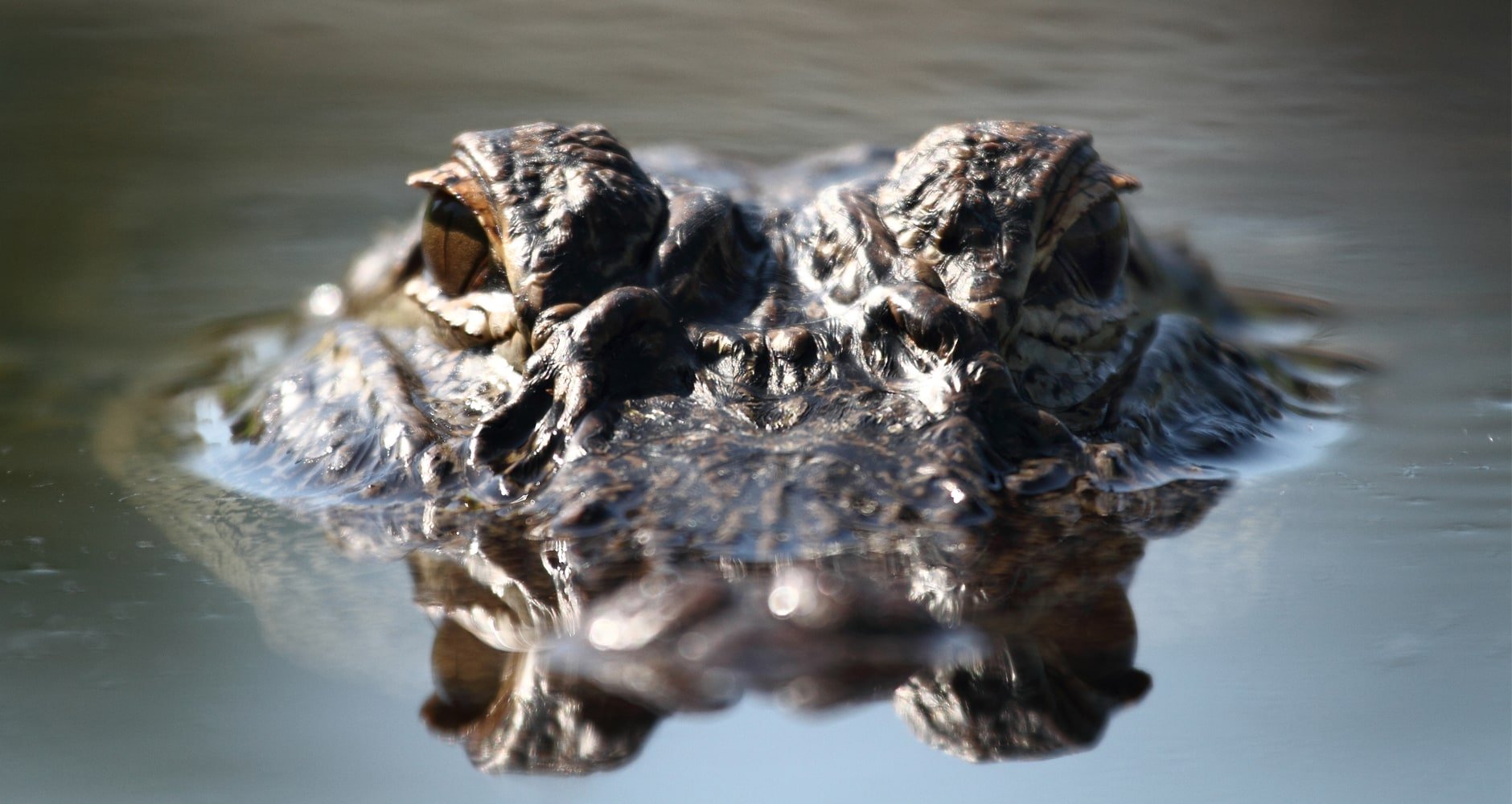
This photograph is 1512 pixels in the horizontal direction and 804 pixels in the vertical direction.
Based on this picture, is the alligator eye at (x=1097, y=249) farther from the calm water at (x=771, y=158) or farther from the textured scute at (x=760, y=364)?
the calm water at (x=771, y=158)

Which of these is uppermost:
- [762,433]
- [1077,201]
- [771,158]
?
[1077,201]

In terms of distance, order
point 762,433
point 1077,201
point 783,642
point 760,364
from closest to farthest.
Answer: point 783,642 < point 762,433 < point 760,364 < point 1077,201

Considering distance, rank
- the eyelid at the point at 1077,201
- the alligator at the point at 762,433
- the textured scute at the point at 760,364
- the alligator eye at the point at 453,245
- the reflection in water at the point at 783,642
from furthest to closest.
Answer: the alligator eye at the point at 453,245
the eyelid at the point at 1077,201
the textured scute at the point at 760,364
the alligator at the point at 762,433
the reflection in water at the point at 783,642

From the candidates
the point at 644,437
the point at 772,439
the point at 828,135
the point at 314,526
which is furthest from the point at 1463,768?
the point at 828,135

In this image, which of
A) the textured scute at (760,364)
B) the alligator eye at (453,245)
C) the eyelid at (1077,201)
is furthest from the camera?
the alligator eye at (453,245)

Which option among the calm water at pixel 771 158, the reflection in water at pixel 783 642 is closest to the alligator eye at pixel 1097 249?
the calm water at pixel 771 158

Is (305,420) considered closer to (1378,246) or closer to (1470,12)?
(1378,246)

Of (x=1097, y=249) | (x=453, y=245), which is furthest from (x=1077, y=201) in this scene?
(x=453, y=245)

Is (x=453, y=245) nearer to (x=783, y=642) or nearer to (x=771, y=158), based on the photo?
(x=783, y=642)
